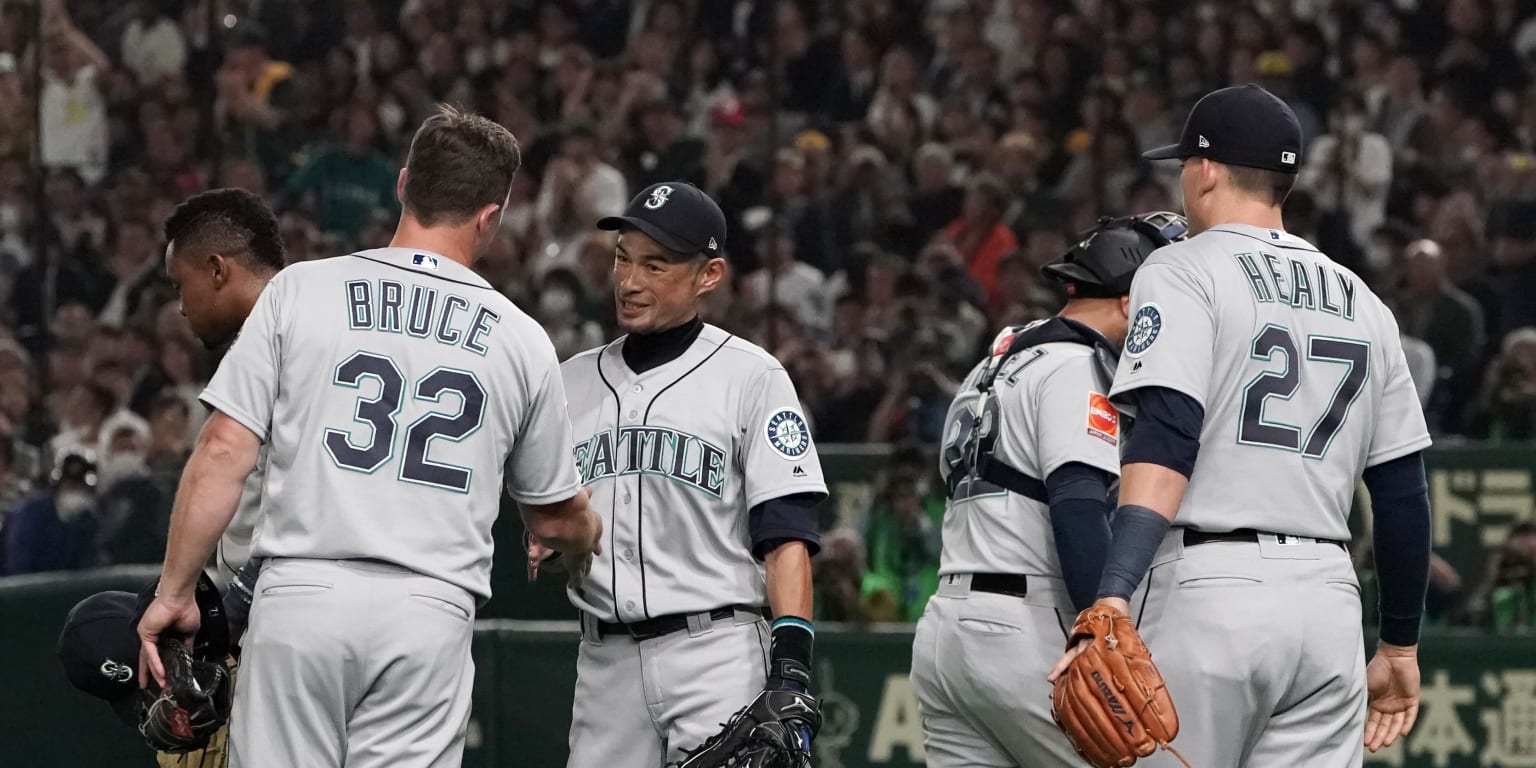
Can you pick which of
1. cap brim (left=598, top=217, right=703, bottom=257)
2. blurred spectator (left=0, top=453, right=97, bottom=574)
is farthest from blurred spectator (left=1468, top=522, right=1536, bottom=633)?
blurred spectator (left=0, top=453, right=97, bottom=574)

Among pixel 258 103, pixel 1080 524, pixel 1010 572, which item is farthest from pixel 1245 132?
pixel 258 103

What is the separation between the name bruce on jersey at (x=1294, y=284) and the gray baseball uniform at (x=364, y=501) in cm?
142

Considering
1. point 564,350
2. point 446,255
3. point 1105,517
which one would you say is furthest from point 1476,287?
point 446,255

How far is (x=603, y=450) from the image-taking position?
4461 millimetres

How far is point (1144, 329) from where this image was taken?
3885 millimetres

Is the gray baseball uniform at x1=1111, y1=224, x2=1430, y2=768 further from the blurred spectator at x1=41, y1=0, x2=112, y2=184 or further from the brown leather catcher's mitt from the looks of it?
the blurred spectator at x1=41, y1=0, x2=112, y2=184

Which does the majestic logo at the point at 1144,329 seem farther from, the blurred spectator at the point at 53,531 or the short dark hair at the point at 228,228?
the blurred spectator at the point at 53,531

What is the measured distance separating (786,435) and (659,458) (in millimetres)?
276

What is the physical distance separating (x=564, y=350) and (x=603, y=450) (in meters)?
5.32

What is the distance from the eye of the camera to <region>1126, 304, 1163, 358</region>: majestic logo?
3.86 meters

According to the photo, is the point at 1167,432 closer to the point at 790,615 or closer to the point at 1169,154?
the point at 1169,154

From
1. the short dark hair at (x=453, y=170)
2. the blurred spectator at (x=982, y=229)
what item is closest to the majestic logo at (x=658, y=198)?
the short dark hair at (x=453, y=170)

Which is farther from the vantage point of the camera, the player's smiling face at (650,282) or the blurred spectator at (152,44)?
the blurred spectator at (152,44)

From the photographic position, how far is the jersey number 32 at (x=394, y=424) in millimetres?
3711
